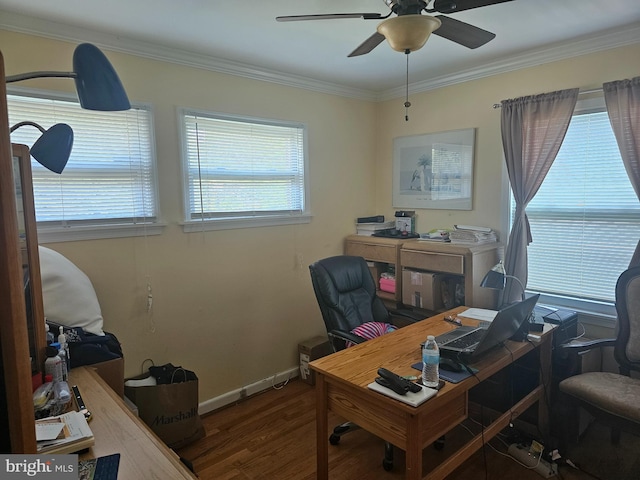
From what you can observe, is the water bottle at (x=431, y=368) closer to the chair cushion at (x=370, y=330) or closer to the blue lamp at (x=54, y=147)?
the chair cushion at (x=370, y=330)

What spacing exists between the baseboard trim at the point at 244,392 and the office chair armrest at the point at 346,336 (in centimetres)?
106

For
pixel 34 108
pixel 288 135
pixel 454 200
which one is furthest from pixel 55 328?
pixel 454 200

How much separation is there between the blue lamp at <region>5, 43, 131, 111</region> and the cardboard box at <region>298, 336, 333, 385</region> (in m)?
2.54

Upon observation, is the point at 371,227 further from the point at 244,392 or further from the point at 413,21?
the point at 413,21

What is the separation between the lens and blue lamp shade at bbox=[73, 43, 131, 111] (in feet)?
4.64

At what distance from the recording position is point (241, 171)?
3.14 meters

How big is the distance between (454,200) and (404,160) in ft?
2.13

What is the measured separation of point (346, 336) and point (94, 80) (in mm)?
1886

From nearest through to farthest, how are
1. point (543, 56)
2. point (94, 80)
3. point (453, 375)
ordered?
point (94, 80)
point (453, 375)
point (543, 56)

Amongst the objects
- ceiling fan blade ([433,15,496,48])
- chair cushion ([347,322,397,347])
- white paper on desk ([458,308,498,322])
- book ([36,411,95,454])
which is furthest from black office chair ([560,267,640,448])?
book ([36,411,95,454])

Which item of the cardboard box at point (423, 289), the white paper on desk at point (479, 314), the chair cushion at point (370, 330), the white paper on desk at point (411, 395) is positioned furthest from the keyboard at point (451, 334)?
the cardboard box at point (423, 289)

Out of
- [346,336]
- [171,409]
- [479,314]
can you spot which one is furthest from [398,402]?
[171,409]

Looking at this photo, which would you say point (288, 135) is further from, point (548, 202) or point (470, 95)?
point (548, 202)

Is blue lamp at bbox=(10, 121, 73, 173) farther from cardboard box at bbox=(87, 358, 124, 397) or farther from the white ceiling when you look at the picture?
cardboard box at bbox=(87, 358, 124, 397)
